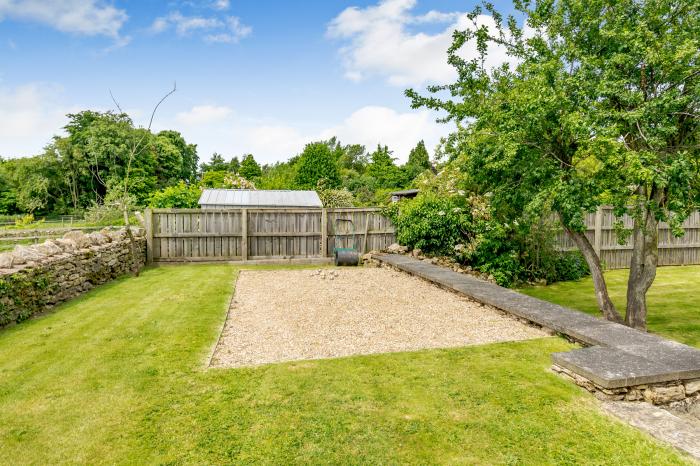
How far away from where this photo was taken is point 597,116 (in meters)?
5.32

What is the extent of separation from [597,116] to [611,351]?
3.14 m

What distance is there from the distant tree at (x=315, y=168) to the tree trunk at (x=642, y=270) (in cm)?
3836

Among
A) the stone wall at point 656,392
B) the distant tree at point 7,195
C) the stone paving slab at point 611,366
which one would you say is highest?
the distant tree at point 7,195

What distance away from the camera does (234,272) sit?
1169cm

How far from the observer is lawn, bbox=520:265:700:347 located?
22.8 ft

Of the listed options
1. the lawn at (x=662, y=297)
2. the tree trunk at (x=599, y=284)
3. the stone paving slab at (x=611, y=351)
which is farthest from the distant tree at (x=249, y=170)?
the stone paving slab at (x=611, y=351)

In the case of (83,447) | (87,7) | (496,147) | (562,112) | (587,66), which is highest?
(87,7)

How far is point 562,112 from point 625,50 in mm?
1266

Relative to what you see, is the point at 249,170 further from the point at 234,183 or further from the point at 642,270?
the point at 642,270

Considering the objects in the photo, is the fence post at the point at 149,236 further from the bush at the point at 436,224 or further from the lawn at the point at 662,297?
the lawn at the point at 662,297

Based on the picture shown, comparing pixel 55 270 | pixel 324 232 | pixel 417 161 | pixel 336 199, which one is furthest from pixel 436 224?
pixel 417 161

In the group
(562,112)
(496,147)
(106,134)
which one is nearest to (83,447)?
(496,147)

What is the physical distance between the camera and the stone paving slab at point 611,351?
13.0 ft

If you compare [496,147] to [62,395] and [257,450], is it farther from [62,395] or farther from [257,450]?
[62,395]
